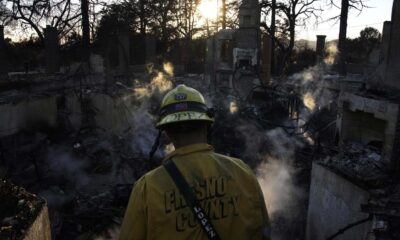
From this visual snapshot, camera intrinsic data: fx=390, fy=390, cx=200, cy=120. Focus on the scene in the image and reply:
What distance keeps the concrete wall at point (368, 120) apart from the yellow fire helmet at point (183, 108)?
4154 mm

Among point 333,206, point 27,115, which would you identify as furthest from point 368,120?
point 27,115

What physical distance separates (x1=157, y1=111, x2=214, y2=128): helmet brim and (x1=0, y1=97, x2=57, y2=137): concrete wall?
897cm

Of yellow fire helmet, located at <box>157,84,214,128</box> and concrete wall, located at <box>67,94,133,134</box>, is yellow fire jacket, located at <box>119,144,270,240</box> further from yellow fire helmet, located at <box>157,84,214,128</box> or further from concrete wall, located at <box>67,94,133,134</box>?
concrete wall, located at <box>67,94,133,134</box>

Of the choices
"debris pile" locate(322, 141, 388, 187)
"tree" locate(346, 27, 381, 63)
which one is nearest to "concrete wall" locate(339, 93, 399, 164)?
"debris pile" locate(322, 141, 388, 187)

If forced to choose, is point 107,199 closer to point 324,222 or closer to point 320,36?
point 324,222

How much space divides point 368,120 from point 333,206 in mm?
1778

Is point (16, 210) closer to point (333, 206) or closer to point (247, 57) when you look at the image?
point (333, 206)

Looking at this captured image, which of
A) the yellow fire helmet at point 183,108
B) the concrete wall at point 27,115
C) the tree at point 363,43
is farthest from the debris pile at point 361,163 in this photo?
the tree at point 363,43

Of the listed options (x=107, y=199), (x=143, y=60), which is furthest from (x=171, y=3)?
(x=107, y=199)

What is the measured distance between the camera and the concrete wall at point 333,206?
5.24 m

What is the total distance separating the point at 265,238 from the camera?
2.21 meters

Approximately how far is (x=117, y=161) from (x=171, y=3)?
22.9 meters

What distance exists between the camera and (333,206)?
19.2 ft

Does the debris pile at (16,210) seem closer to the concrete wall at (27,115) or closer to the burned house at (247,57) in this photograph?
the concrete wall at (27,115)
